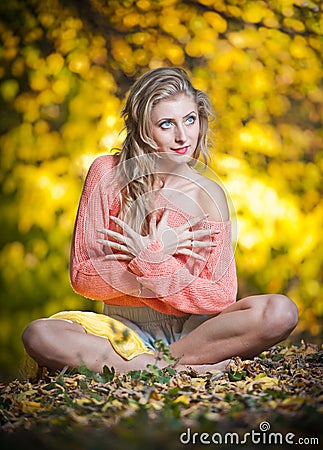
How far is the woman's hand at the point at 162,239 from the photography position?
2.22m

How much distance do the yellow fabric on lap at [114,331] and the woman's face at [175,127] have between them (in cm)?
55

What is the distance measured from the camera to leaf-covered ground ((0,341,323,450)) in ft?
4.72

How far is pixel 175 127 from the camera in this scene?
232 cm

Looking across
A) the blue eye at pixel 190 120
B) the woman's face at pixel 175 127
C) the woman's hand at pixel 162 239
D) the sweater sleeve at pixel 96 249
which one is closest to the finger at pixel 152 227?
the woman's hand at pixel 162 239

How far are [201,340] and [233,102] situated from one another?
4.37 feet

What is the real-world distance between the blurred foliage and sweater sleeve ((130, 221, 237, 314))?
2.88 ft

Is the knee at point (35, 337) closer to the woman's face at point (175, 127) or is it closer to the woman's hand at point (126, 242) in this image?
the woman's hand at point (126, 242)

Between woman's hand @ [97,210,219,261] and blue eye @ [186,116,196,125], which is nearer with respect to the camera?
woman's hand @ [97,210,219,261]

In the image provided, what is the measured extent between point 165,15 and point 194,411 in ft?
6.58

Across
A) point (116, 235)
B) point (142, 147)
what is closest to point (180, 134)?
point (142, 147)

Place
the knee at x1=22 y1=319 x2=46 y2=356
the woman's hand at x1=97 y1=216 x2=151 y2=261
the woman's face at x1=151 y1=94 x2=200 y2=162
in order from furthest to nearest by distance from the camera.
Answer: the woman's face at x1=151 y1=94 x2=200 y2=162 < the woman's hand at x1=97 y1=216 x2=151 y2=261 < the knee at x1=22 y1=319 x2=46 y2=356

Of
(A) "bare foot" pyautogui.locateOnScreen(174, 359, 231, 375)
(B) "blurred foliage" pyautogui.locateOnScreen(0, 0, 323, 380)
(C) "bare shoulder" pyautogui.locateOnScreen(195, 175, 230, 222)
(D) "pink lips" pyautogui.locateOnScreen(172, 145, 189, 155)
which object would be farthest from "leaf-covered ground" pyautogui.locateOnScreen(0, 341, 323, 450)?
(B) "blurred foliage" pyautogui.locateOnScreen(0, 0, 323, 380)

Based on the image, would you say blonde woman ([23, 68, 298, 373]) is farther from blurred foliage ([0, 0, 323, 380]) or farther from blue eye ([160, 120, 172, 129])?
blurred foliage ([0, 0, 323, 380])

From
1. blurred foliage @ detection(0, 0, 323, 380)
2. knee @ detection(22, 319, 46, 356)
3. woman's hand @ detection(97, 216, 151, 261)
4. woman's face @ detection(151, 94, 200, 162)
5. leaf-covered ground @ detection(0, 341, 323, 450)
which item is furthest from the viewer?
blurred foliage @ detection(0, 0, 323, 380)
